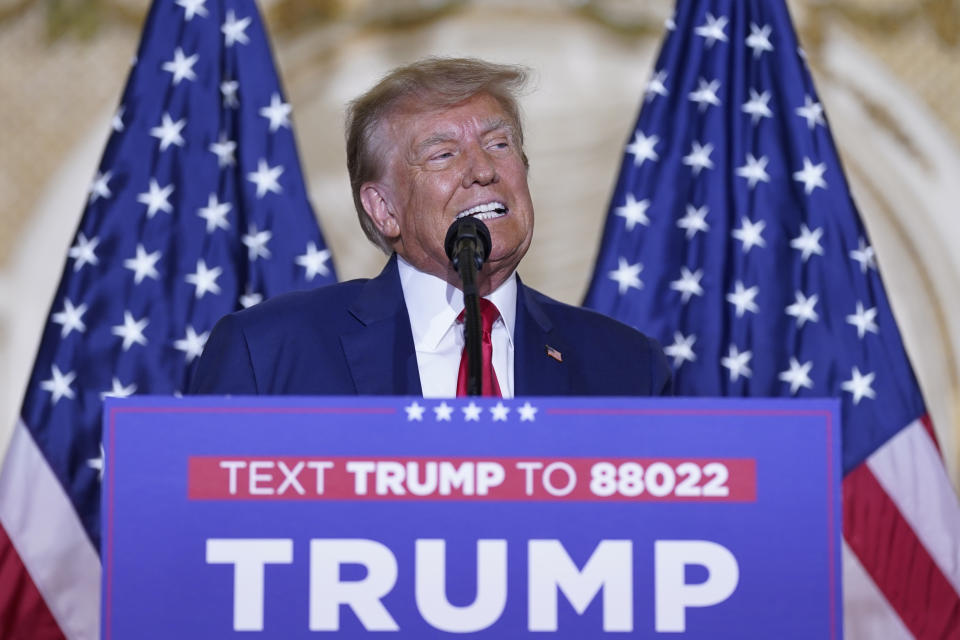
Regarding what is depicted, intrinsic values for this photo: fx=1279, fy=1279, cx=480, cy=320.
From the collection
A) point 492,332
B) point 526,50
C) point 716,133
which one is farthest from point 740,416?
point 526,50

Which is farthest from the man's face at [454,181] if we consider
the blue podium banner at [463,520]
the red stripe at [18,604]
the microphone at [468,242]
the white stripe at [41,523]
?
the red stripe at [18,604]

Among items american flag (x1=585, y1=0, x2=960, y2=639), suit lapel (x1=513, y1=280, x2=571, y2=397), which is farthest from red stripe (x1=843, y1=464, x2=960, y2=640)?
suit lapel (x1=513, y1=280, x2=571, y2=397)

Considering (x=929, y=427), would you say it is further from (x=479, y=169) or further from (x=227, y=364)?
(x=227, y=364)

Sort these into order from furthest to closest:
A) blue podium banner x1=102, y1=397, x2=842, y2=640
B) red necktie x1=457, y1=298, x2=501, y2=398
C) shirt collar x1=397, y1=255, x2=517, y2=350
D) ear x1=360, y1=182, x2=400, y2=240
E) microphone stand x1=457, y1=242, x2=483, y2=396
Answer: ear x1=360, y1=182, x2=400, y2=240
shirt collar x1=397, y1=255, x2=517, y2=350
red necktie x1=457, y1=298, x2=501, y2=398
microphone stand x1=457, y1=242, x2=483, y2=396
blue podium banner x1=102, y1=397, x2=842, y2=640

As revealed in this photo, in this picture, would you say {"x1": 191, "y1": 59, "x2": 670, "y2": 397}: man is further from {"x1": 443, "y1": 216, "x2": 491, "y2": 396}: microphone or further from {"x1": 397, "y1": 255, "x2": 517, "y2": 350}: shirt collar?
{"x1": 443, "y1": 216, "x2": 491, "y2": 396}: microphone

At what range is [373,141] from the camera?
2145 mm

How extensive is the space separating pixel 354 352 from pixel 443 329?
14 cm

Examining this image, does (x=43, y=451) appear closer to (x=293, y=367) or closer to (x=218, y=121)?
(x=218, y=121)

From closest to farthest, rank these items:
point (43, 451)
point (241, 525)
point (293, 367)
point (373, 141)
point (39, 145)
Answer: point (241, 525) < point (293, 367) < point (373, 141) < point (43, 451) < point (39, 145)

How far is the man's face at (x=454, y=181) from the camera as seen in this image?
1979 mm

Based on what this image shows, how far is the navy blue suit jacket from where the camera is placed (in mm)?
1894

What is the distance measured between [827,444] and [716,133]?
1.97 meters

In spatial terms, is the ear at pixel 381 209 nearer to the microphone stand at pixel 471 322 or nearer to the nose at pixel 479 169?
the nose at pixel 479 169

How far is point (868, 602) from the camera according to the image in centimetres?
294
